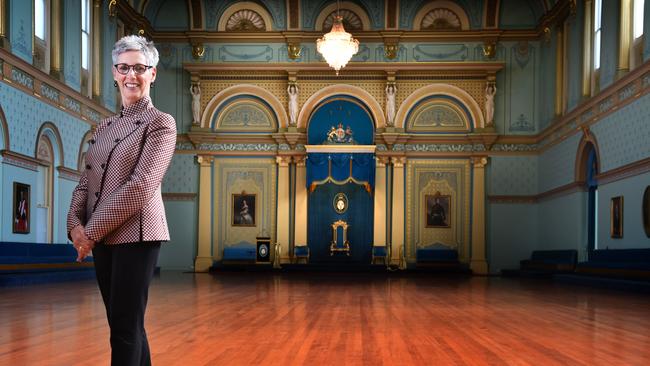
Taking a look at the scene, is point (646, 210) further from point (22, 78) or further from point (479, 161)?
point (22, 78)

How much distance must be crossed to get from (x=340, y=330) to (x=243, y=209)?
1670 centimetres

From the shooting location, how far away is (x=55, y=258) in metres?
15.6

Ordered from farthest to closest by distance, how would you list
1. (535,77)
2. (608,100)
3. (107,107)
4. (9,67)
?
(535,77) → (107,107) → (608,100) → (9,67)

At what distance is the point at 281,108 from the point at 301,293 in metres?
11.8

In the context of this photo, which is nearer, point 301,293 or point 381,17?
point 301,293

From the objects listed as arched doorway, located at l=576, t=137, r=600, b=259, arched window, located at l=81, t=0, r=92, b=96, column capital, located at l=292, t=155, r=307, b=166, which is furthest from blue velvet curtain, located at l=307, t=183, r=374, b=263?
arched window, located at l=81, t=0, r=92, b=96

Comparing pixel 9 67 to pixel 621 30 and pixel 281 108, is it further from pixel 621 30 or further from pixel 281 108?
pixel 621 30

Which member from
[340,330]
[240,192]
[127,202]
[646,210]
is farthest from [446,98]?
[127,202]

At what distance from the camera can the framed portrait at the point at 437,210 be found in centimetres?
2333

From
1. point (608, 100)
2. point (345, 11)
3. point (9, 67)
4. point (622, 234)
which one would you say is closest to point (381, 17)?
point (345, 11)

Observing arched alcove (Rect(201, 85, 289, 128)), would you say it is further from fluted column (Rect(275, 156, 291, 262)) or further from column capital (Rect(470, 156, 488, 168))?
column capital (Rect(470, 156, 488, 168))

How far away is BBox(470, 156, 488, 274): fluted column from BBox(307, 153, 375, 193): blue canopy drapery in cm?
326

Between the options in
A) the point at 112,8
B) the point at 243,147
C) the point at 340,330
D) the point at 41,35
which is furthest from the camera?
the point at 243,147

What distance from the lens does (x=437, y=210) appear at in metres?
23.4
